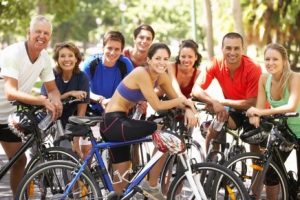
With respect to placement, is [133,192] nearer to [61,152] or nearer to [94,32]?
[61,152]

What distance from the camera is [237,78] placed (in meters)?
6.27

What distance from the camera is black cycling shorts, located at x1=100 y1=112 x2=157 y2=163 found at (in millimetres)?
5305

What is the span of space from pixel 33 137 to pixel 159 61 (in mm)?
1411

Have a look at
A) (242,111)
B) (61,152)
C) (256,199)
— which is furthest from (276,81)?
(61,152)

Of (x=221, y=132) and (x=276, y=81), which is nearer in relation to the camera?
(x=276, y=81)

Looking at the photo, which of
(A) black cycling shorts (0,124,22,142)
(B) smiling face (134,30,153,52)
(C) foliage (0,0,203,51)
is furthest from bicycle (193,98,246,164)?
(C) foliage (0,0,203,51)

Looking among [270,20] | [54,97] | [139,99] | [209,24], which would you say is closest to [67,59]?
[54,97]

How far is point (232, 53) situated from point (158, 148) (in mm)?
1557

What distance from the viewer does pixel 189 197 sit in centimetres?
521

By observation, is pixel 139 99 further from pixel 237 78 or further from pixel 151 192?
pixel 237 78

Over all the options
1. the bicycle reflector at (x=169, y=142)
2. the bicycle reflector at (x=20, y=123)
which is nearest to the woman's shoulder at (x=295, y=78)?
the bicycle reflector at (x=169, y=142)

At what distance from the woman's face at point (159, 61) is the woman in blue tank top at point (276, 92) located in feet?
3.13

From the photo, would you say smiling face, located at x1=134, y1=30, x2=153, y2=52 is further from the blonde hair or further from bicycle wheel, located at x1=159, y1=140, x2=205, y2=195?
the blonde hair

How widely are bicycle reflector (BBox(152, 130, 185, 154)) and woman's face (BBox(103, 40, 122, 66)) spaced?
169 centimetres
